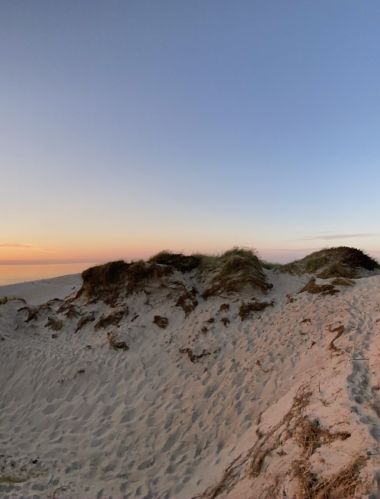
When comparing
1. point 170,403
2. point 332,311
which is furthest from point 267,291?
point 170,403

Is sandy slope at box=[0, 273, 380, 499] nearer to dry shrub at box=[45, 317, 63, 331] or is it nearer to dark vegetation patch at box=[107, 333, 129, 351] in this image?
dry shrub at box=[45, 317, 63, 331]

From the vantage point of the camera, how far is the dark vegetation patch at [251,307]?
13.3m

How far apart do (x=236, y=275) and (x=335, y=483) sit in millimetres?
10631

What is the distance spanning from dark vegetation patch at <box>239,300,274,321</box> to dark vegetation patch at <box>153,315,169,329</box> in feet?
8.65

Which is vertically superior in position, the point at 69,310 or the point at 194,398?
the point at 69,310

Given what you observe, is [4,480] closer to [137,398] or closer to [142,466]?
[142,466]

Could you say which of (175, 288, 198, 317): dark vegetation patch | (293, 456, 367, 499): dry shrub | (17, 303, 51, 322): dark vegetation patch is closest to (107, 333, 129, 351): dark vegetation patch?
(175, 288, 198, 317): dark vegetation patch

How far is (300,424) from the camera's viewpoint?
254 inches

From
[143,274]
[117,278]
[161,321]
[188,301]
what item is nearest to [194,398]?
[161,321]

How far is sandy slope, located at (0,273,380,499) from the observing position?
6285mm

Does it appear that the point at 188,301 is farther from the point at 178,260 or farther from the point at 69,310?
the point at 69,310

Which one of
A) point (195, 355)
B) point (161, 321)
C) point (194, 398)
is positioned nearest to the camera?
point (194, 398)

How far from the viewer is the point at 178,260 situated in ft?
57.9

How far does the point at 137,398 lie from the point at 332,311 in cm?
617
